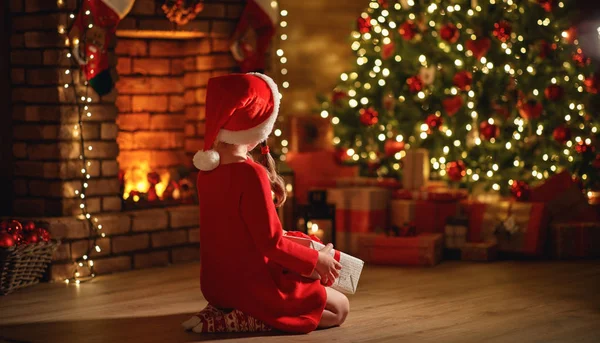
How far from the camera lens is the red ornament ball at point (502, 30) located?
660 centimetres

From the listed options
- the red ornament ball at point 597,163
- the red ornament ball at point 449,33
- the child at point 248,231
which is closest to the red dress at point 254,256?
the child at point 248,231

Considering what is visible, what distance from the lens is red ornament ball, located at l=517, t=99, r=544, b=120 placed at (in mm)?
6593

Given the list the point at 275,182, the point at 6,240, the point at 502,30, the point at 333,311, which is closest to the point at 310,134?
the point at 502,30

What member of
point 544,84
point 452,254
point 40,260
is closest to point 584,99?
point 544,84

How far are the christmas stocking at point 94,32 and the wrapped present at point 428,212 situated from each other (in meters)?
2.13

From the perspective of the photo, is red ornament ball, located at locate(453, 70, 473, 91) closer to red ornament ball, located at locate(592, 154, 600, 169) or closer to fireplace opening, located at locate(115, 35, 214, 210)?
red ornament ball, located at locate(592, 154, 600, 169)

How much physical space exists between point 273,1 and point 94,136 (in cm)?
148

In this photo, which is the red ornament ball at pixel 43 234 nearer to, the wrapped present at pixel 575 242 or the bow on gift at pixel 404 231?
the bow on gift at pixel 404 231

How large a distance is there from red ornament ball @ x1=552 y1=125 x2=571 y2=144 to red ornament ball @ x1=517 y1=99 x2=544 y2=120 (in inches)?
6.5

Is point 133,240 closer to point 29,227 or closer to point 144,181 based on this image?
point 144,181

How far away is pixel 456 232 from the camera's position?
6.07 metres

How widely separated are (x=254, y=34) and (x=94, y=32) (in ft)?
3.91

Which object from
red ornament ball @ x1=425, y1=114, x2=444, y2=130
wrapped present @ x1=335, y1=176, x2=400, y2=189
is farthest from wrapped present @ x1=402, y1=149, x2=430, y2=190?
red ornament ball @ x1=425, y1=114, x2=444, y2=130

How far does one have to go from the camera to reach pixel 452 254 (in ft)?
20.1
